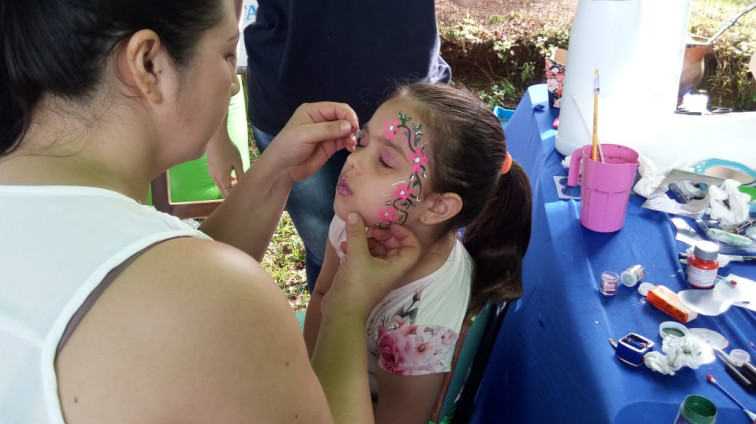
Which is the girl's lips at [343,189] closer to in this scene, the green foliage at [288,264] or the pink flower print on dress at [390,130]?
the pink flower print on dress at [390,130]

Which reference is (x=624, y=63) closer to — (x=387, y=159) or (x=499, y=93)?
(x=387, y=159)

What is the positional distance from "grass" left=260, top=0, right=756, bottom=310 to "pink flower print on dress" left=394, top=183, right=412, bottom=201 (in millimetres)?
2960

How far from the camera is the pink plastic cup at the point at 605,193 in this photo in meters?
1.41

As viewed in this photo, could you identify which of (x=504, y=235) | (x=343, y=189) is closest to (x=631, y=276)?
(x=504, y=235)

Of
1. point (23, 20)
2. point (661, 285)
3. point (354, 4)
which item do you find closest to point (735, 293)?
point (661, 285)

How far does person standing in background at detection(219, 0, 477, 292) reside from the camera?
5.10 feet

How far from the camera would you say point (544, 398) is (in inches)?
48.4

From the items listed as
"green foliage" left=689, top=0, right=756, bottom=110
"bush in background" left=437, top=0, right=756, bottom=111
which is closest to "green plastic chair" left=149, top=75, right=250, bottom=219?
"bush in background" left=437, top=0, right=756, bottom=111

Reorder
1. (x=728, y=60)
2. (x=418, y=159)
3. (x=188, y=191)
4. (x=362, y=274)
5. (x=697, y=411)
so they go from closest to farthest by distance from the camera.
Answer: (x=697, y=411) → (x=362, y=274) → (x=418, y=159) → (x=188, y=191) → (x=728, y=60)

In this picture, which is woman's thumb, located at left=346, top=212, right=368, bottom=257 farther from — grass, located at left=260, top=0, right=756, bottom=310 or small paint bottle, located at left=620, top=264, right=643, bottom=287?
grass, located at left=260, top=0, right=756, bottom=310

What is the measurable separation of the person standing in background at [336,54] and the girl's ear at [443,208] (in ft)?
1.36

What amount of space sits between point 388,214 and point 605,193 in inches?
21.4

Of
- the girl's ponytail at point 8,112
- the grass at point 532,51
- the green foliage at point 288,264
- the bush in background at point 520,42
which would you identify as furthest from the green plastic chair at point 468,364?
the bush in background at point 520,42

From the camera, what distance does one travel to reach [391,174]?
1.33 m
